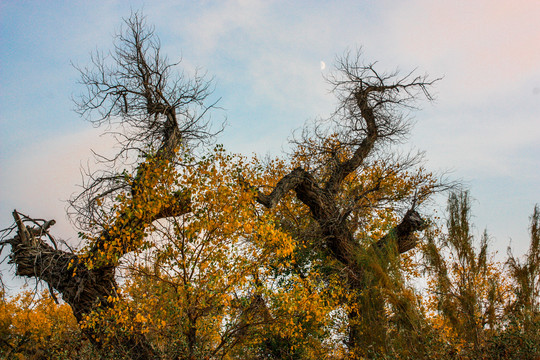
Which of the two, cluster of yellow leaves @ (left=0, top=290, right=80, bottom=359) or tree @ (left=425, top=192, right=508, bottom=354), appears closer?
tree @ (left=425, top=192, right=508, bottom=354)

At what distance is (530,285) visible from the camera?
707cm

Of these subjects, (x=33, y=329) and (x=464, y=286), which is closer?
(x=464, y=286)

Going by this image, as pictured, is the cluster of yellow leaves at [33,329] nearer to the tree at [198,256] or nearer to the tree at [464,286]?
the tree at [198,256]

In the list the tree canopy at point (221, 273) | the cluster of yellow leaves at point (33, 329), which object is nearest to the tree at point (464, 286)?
the tree canopy at point (221, 273)

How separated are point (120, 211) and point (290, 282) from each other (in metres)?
5.57

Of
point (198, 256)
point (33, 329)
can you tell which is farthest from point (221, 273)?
point (33, 329)

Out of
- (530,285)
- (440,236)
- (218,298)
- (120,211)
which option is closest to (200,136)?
(120,211)

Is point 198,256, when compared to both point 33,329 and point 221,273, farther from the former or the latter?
point 33,329

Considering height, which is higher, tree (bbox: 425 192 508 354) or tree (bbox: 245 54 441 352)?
tree (bbox: 245 54 441 352)

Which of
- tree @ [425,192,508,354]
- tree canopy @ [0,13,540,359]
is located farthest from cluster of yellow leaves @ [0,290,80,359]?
tree @ [425,192,508,354]

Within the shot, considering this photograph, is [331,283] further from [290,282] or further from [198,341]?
[198,341]

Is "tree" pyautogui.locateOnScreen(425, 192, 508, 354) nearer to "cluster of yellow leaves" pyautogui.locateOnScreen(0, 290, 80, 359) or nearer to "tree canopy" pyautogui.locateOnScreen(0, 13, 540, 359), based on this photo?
"tree canopy" pyautogui.locateOnScreen(0, 13, 540, 359)

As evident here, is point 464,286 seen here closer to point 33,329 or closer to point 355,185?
point 355,185

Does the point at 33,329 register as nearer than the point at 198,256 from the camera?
No
